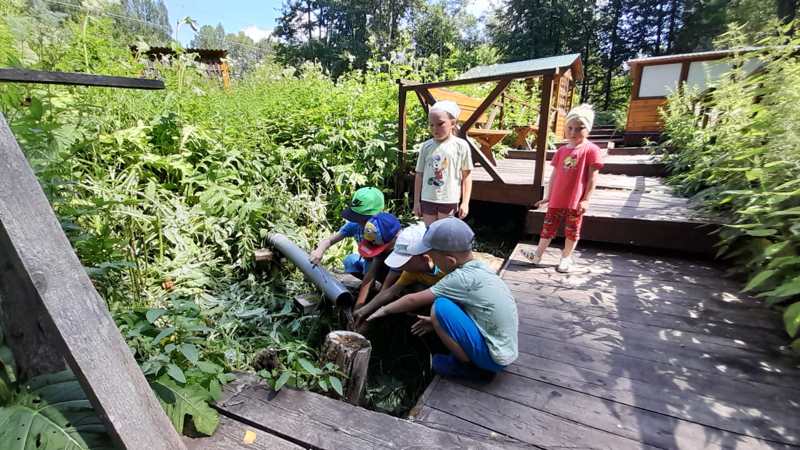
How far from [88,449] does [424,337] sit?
6.40 feet

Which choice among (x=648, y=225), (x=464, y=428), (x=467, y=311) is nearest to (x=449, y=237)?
(x=467, y=311)

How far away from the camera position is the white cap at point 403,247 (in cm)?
246

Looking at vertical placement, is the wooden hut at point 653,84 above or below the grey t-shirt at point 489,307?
above

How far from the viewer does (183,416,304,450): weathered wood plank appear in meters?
1.44

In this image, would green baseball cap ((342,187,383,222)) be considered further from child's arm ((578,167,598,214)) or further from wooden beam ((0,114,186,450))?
wooden beam ((0,114,186,450))

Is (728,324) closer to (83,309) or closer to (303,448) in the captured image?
(303,448)

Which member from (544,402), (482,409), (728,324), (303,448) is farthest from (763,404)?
(303,448)

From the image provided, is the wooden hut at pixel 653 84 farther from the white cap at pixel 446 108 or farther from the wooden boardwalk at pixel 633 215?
the white cap at pixel 446 108

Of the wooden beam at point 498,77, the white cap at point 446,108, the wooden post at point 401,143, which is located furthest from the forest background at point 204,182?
A: the white cap at point 446,108

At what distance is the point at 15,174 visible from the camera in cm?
98

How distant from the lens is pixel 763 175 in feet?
8.18

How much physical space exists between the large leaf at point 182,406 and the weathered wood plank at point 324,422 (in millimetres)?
139

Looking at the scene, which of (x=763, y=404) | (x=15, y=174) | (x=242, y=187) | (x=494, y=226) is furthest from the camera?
(x=494, y=226)

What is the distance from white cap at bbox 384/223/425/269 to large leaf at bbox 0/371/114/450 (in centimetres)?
164
